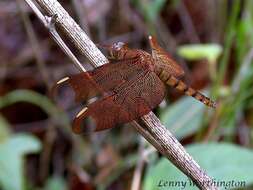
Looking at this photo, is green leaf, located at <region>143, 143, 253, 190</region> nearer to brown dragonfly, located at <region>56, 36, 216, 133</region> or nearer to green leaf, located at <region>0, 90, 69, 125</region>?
brown dragonfly, located at <region>56, 36, 216, 133</region>

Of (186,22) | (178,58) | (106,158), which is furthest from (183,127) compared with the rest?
(186,22)

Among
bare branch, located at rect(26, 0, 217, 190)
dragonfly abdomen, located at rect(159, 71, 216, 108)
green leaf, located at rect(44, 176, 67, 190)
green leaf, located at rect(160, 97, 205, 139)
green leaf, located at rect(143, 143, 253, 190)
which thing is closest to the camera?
bare branch, located at rect(26, 0, 217, 190)

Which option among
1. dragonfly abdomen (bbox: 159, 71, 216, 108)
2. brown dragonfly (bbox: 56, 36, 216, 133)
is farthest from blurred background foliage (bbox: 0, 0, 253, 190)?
brown dragonfly (bbox: 56, 36, 216, 133)

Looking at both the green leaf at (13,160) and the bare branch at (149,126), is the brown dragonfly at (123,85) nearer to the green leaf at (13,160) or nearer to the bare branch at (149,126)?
the bare branch at (149,126)

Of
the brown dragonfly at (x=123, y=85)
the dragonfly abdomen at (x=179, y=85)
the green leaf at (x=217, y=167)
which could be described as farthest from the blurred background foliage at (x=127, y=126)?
the brown dragonfly at (x=123, y=85)

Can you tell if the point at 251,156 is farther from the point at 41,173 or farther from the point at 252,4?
the point at 41,173

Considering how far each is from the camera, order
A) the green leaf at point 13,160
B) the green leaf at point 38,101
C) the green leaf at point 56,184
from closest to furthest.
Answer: the green leaf at point 13,160 < the green leaf at point 56,184 < the green leaf at point 38,101

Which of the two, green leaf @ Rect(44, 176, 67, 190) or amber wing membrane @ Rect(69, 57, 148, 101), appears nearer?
amber wing membrane @ Rect(69, 57, 148, 101)
